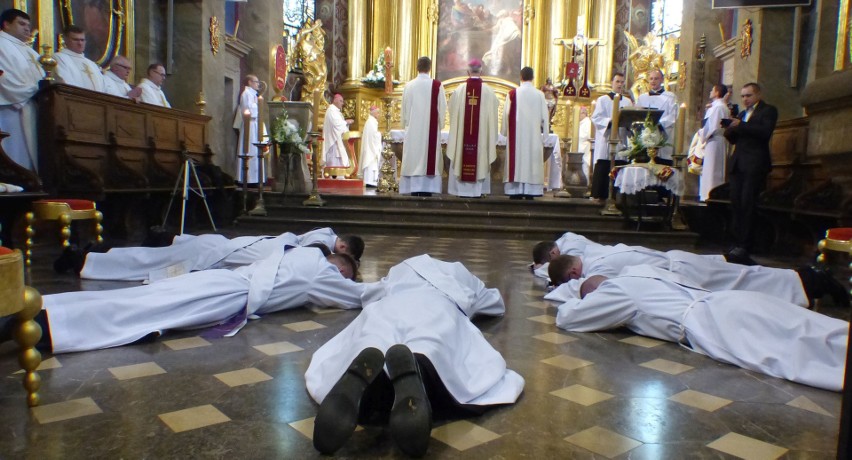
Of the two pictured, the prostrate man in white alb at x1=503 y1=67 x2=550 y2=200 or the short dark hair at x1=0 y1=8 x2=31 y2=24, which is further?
the prostrate man in white alb at x1=503 y1=67 x2=550 y2=200

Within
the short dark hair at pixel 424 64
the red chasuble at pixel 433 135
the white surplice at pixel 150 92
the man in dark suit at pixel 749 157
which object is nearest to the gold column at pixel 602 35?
the red chasuble at pixel 433 135

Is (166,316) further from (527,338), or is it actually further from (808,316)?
(808,316)

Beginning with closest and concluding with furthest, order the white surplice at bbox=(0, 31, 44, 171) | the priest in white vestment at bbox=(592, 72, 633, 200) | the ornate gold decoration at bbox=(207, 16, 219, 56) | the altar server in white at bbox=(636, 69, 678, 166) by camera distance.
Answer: the white surplice at bbox=(0, 31, 44, 171), the altar server in white at bbox=(636, 69, 678, 166), the priest in white vestment at bbox=(592, 72, 633, 200), the ornate gold decoration at bbox=(207, 16, 219, 56)

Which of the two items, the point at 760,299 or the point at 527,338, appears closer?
the point at 760,299

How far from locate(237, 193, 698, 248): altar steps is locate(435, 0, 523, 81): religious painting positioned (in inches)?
355

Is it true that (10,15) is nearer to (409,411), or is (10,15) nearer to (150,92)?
(150,92)

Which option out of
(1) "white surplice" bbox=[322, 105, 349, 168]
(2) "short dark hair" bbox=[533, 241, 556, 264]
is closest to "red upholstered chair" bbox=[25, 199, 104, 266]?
(2) "short dark hair" bbox=[533, 241, 556, 264]

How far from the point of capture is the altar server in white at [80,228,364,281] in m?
4.59

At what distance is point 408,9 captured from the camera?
56.6ft

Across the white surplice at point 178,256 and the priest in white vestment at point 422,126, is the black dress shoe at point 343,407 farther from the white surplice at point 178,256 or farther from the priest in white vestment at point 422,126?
the priest in white vestment at point 422,126

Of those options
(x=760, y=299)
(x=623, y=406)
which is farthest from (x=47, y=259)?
(x=760, y=299)

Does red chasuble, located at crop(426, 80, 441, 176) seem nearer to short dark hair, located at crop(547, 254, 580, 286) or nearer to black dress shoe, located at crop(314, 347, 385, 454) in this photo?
short dark hair, located at crop(547, 254, 580, 286)

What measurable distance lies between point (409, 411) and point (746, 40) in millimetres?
10123

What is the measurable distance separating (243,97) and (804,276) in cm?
1116
